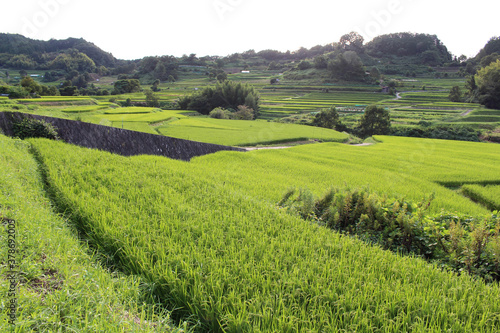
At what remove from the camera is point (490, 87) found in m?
46.3

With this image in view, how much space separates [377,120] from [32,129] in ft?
124

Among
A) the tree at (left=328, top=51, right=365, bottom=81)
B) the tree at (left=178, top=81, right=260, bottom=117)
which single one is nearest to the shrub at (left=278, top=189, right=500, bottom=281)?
the tree at (left=178, top=81, right=260, bottom=117)

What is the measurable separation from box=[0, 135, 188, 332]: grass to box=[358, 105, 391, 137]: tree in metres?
39.7

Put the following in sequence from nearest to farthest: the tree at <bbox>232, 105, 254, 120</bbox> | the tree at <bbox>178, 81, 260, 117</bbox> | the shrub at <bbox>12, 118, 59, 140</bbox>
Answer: the shrub at <bbox>12, 118, 59, 140</bbox>
the tree at <bbox>232, 105, 254, 120</bbox>
the tree at <bbox>178, 81, 260, 117</bbox>

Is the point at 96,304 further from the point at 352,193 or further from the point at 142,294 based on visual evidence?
the point at 352,193

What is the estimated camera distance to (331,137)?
27.3m

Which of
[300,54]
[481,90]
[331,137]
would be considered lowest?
[331,137]

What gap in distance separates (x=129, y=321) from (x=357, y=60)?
8431cm

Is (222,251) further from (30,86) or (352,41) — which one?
(352,41)

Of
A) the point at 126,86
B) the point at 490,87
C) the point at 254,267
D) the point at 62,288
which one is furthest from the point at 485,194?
the point at 126,86

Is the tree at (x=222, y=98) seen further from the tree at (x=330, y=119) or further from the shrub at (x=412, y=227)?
the shrub at (x=412, y=227)

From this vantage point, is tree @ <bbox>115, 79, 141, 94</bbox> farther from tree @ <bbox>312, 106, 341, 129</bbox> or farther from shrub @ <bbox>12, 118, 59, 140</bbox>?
shrub @ <bbox>12, 118, 59, 140</bbox>

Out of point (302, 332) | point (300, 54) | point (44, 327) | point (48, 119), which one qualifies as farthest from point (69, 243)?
point (300, 54)

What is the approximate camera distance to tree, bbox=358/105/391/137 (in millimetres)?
36469
